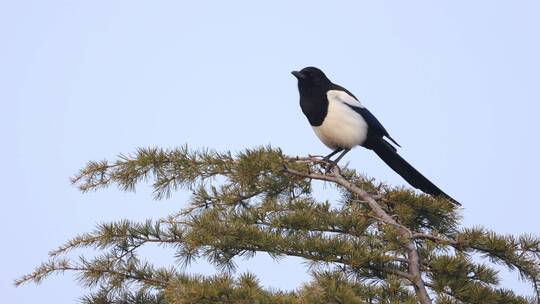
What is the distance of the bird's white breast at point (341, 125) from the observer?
5.50m

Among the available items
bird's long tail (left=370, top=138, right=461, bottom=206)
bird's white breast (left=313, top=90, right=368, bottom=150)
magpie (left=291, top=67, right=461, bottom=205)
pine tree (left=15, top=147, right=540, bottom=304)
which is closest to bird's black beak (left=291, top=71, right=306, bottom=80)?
magpie (left=291, top=67, right=461, bottom=205)

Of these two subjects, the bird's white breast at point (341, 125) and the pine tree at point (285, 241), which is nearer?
the pine tree at point (285, 241)

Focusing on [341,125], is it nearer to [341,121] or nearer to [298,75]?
[341,121]

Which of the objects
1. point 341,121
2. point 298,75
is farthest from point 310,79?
point 341,121

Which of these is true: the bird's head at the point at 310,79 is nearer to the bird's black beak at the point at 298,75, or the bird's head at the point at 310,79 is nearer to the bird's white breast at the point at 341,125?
the bird's black beak at the point at 298,75

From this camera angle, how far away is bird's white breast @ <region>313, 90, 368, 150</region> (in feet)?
18.0

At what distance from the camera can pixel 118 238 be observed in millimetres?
3252

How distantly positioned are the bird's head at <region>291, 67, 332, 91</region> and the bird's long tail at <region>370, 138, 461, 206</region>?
580 mm

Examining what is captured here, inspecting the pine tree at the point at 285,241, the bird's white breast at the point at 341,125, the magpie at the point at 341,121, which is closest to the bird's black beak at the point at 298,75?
the magpie at the point at 341,121

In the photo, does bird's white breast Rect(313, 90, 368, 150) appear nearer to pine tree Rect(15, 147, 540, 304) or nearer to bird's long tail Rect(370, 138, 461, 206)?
bird's long tail Rect(370, 138, 461, 206)

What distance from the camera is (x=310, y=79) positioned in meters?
5.77

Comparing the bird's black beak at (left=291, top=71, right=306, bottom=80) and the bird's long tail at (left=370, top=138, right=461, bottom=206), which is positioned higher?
the bird's black beak at (left=291, top=71, right=306, bottom=80)

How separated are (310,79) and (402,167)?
930 millimetres

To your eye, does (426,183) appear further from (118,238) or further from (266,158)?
(118,238)
